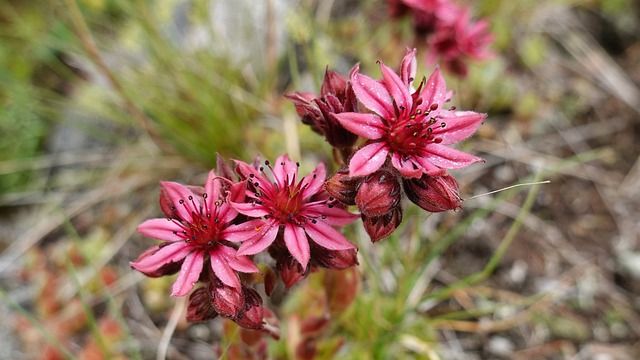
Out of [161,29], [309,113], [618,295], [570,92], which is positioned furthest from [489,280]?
[161,29]

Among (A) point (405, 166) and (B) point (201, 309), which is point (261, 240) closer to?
(B) point (201, 309)

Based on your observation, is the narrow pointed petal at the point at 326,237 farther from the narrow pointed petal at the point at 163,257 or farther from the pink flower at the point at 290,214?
the narrow pointed petal at the point at 163,257

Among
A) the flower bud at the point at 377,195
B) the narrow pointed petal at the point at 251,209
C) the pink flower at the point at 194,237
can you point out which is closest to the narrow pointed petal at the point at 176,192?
the pink flower at the point at 194,237

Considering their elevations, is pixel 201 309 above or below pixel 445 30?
below

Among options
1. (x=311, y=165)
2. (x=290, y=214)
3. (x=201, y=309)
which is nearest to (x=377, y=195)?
(x=290, y=214)

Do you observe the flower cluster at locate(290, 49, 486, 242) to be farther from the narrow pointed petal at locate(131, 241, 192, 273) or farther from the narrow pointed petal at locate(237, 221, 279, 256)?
the narrow pointed petal at locate(131, 241, 192, 273)

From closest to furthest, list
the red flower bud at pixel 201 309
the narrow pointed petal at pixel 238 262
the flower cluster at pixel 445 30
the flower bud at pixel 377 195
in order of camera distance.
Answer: the flower bud at pixel 377 195 → the narrow pointed petal at pixel 238 262 → the red flower bud at pixel 201 309 → the flower cluster at pixel 445 30

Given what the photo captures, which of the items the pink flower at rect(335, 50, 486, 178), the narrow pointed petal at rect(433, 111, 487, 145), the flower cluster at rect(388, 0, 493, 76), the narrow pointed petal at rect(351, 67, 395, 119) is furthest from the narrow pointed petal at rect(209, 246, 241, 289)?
the flower cluster at rect(388, 0, 493, 76)
